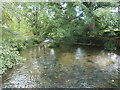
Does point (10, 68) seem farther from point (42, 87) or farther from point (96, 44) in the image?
point (96, 44)

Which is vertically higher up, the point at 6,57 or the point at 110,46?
the point at 6,57

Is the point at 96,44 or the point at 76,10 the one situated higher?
the point at 76,10

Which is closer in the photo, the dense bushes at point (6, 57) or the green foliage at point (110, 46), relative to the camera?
the dense bushes at point (6, 57)

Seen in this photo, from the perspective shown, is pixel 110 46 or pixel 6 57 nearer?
pixel 6 57

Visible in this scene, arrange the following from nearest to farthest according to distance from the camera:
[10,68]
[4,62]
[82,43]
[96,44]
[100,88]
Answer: [100,88] → [4,62] → [10,68] → [96,44] → [82,43]

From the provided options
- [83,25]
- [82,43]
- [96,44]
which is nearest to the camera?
[83,25]

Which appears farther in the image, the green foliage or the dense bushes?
the green foliage

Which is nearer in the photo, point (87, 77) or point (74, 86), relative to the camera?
point (74, 86)

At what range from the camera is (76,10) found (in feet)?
24.9

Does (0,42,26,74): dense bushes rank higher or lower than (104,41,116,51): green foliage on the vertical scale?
higher

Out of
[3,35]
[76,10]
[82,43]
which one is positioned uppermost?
[76,10]

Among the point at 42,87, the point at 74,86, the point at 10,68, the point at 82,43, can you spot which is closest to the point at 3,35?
the point at 10,68

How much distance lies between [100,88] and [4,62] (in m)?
2.72

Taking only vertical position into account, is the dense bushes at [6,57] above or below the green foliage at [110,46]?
above
